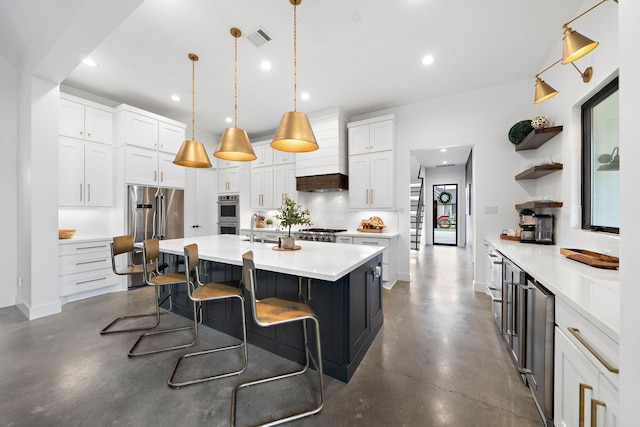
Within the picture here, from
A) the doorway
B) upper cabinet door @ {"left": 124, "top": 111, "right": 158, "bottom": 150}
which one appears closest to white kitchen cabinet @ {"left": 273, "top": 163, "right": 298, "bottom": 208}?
upper cabinet door @ {"left": 124, "top": 111, "right": 158, "bottom": 150}

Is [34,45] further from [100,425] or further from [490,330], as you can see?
[490,330]

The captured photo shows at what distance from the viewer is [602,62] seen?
1.94m

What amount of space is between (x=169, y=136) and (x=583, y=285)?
18.3 ft

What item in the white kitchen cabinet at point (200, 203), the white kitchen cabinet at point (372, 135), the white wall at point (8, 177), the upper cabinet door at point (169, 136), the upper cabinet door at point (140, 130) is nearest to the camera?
the white wall at point (8, 177)

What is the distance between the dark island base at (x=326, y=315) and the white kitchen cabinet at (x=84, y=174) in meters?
2.57

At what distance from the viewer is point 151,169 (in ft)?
14.0

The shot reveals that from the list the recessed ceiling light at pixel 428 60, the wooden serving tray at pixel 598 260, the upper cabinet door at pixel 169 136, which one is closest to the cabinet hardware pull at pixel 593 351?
the wooden serving tray at pixel 598 260

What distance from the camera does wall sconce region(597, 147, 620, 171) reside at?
6.41ft

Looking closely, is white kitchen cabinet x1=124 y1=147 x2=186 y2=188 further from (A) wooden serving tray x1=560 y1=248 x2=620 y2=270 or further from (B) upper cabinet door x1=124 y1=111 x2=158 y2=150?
(A) wooden serving tray x1=560 y1=248 x2=620 y2=270

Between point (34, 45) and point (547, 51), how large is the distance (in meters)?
5.88

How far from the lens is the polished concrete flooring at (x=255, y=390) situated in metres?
1.52

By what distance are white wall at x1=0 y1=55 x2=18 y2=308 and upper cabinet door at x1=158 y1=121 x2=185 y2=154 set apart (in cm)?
166

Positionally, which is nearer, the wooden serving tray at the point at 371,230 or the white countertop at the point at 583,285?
the white countertop at the point at 583,285

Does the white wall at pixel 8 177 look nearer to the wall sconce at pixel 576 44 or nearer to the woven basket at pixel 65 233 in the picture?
the woven basket at pixel 65 233
